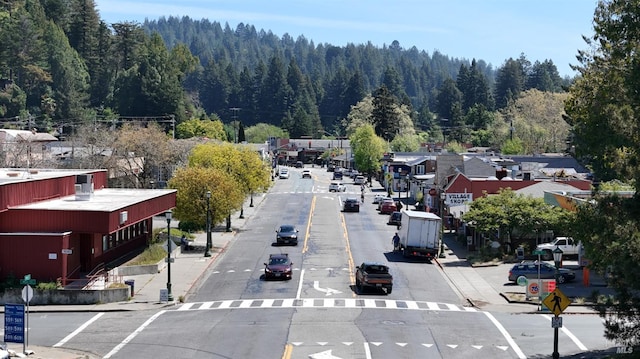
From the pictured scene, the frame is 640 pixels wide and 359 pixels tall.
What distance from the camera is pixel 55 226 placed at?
1853 inches

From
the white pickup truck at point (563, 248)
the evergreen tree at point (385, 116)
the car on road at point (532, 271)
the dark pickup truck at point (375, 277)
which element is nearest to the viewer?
the dark pickup truck at point (375, 277)

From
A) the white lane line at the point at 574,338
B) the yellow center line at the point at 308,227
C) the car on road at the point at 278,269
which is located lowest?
the yellow center line at the point at 308,227

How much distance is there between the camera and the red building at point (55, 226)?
45906 millimetres

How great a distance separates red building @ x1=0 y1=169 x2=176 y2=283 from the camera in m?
45.9

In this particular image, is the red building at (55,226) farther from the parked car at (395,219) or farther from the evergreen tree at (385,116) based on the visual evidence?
the evergreen tree at (385,116)

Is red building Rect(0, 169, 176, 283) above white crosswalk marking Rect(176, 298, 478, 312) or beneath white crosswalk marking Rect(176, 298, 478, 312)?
above

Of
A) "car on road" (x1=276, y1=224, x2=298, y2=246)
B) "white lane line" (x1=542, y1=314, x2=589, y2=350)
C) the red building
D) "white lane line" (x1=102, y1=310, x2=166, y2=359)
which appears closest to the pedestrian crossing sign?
"white lane line" (x1=542, y1=314, x2=589, y2=350)

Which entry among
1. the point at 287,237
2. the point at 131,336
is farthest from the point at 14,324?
the point at 287,237

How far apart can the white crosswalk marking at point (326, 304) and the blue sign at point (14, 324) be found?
12237 millimetres

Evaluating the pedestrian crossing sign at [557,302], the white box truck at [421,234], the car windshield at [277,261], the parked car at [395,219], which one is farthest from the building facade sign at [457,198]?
the pedestrian crossing sign at [557,302]

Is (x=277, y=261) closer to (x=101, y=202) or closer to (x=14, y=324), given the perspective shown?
(x=101, y=202)

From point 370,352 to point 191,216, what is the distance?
3492cm

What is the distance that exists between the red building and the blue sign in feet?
45.8

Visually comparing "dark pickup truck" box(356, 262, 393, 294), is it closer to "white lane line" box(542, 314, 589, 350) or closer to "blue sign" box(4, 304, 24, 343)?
"white lane line" box(542, 314, 589, 350)
